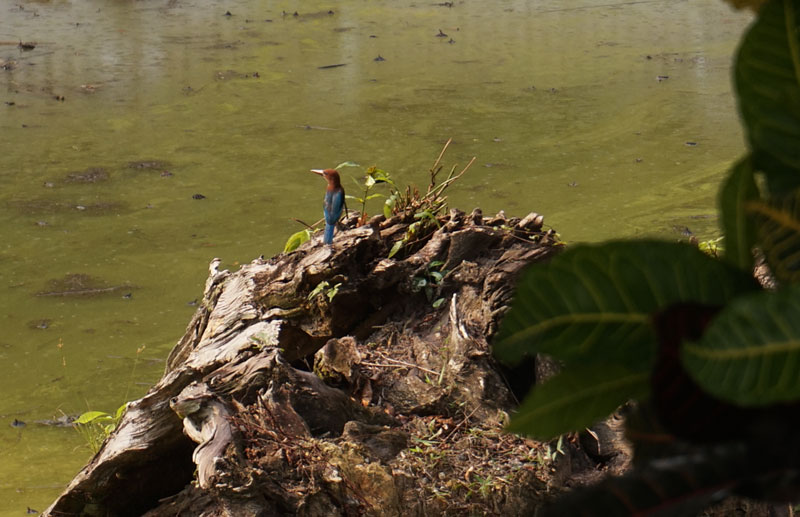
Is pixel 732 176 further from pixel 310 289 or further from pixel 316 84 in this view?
pixel 316 84

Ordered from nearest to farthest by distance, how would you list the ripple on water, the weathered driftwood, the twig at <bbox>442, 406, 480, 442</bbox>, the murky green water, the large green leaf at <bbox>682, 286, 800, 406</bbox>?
the large green leaf at <bbox>682, 286, 800, 406</bbox> < the weathered driftwood < the twig at <bbox>442, 406, 480, 442</bbox> < the murky green water < the ripple on water

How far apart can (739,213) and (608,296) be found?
1.8 inches

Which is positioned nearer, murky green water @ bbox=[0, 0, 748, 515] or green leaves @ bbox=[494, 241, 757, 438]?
green leaves @ bbox=[494, 241, 757, 438]

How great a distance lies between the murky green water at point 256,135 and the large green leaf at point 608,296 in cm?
183

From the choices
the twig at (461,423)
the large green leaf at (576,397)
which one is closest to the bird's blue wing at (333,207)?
the twig at (461,423)

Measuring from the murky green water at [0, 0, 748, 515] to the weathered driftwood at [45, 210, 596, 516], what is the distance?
0.65 meters

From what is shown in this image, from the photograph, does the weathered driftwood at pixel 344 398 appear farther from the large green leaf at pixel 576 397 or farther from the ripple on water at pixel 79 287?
the ripple on water at pixel 79 287

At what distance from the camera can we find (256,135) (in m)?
3.69

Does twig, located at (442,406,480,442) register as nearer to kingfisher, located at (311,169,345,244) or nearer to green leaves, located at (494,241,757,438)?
kingfisher, located at (311,169,345,244)

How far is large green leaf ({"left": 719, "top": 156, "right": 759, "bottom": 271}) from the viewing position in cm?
25

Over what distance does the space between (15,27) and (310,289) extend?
4.14m

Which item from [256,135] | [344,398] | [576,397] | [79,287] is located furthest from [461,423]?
[256,135]

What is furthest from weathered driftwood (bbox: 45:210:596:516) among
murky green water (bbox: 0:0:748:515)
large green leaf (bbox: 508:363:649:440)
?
large green leaf (bbox: 508:363:649:440)

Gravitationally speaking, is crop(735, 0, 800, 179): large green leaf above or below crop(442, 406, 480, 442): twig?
above
